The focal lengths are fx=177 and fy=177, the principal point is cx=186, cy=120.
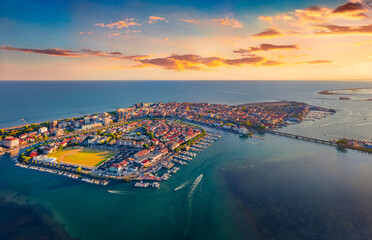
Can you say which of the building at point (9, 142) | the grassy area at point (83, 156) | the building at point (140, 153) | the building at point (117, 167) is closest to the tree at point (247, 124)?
the building at point (140, 153)

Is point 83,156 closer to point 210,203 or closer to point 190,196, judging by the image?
point 190,196

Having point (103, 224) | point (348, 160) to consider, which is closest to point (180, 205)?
point (103, 224)

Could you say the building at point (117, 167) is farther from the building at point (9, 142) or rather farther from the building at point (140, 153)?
the building at point (9, 142)

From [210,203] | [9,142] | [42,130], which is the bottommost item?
[210,203]

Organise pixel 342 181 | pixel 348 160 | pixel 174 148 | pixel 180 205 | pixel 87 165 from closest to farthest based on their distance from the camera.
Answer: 1. pixel 180 205
2. pixel 342 181
3. pixel 87 165
4. pixel 348 160
5. pixel 174 148

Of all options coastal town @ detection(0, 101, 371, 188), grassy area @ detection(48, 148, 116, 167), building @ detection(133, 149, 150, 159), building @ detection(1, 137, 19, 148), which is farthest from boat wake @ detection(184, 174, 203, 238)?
building @ detection(1, 137, 19, 148)

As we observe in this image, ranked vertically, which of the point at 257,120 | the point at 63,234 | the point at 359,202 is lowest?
the point at 63,234

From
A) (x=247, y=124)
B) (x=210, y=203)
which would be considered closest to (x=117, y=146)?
(x=210, y=203)

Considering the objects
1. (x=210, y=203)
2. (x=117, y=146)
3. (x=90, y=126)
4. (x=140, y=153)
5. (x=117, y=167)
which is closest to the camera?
(x=210, y=203)

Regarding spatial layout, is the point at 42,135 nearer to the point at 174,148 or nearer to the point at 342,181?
the point at 174,148
